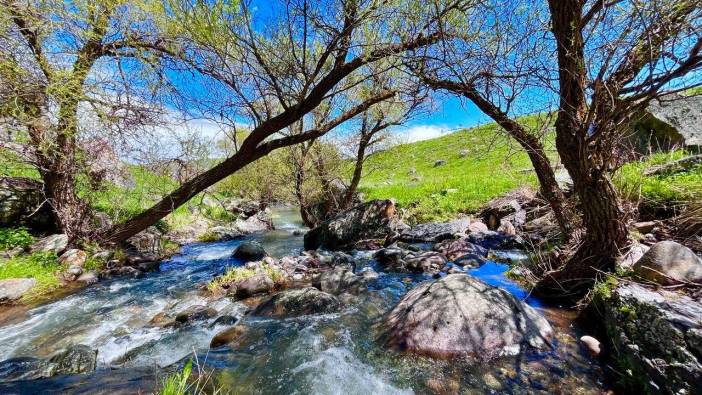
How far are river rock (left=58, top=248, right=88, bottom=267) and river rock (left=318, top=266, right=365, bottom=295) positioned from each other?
6297mm

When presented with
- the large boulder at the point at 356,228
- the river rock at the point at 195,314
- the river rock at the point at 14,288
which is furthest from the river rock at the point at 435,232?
the river rock at the point at 14,288

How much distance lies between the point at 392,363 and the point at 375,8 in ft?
17.5

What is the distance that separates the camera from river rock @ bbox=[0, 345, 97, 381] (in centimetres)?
342

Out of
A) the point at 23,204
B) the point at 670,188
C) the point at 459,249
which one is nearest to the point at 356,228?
the point at 459,249

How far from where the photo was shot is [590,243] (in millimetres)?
4488

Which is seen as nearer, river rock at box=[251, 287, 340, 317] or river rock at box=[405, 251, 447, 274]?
river rock at box=[251, 287, 340, 317]

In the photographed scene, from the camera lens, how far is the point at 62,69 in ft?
19.0

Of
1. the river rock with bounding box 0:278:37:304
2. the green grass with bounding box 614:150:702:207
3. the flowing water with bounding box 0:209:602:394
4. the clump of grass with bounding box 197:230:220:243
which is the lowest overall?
the flowing water with bounding box 0:209:602:394

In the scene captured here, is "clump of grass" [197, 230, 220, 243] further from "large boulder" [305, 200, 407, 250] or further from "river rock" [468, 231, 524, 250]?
"river rock" [468, 231, 524, 250]

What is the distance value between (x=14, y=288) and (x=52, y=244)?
235 centimetres

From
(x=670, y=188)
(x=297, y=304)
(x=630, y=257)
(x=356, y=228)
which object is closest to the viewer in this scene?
(x=630, y=257)

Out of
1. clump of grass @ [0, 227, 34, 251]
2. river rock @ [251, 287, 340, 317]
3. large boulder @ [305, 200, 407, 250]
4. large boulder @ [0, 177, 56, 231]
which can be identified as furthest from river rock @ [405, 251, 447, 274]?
large boulder @ [0, 177, 56, 231]

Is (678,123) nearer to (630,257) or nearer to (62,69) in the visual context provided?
(630,257)

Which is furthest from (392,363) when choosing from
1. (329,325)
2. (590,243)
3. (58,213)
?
(58,213)
